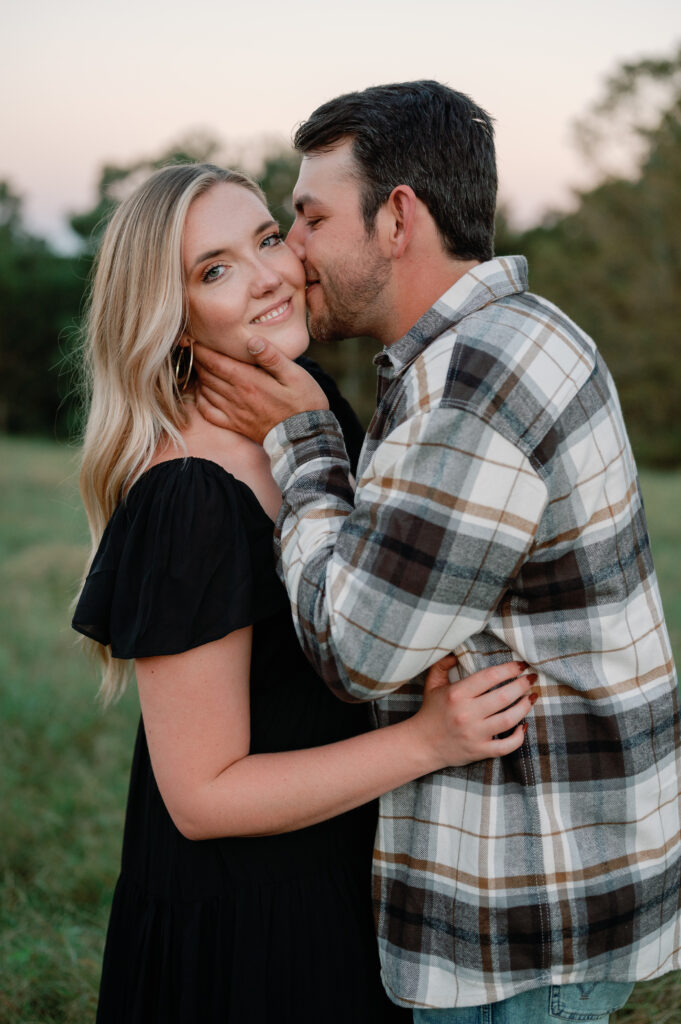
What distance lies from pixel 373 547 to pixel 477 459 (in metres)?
0.23

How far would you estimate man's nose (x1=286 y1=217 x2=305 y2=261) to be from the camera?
2279 millimetres

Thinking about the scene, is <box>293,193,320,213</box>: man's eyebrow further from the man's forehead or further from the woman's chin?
the woman's chin

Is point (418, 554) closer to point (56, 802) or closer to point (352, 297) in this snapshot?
point (352, 297)

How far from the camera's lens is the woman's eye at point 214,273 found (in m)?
2.22

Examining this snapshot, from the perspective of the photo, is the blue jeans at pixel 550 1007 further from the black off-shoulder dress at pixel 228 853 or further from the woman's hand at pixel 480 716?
the woman's hand at pixel 480 716

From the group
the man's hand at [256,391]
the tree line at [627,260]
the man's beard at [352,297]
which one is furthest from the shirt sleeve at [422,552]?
the tree line at [627,260]

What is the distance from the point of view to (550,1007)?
5.81 ft

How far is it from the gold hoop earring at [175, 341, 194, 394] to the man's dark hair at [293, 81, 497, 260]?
1.70 feet

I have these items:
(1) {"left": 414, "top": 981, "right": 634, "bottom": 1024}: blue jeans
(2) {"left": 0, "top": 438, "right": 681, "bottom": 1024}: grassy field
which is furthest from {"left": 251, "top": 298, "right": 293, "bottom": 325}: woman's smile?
(1) {"left": 414, "top": 981, "right": 634, "bottom": 1024}: blue jeans

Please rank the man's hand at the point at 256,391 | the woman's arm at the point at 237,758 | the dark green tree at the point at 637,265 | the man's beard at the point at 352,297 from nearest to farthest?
1. the woman's arm at the point at 237,758
2. the man's hand at the point at 256,391
3. the man's beard at the point at 352,297
4. the dark green tree at the point at 637,265

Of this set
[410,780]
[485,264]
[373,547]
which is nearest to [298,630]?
[373,547]

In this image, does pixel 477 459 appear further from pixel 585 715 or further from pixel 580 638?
pixel 585 715

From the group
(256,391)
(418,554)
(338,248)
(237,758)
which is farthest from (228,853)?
(338,248)

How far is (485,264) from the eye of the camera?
6.39 ft
